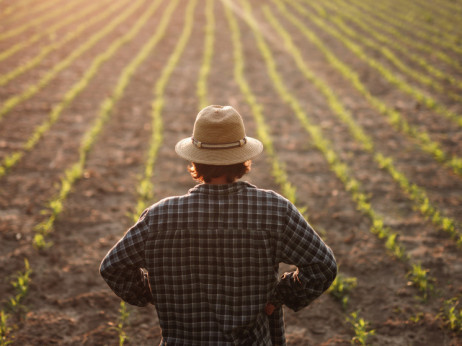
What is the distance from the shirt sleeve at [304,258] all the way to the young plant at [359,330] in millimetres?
1507

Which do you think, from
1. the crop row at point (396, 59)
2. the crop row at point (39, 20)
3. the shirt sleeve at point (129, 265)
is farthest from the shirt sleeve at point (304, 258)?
the crop row at point (39, 20)

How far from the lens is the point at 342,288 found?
153 inches

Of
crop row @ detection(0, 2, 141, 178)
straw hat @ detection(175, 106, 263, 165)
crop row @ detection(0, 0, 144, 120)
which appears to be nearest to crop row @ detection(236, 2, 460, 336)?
straw hat @ detection(175, 106, 263, 165)

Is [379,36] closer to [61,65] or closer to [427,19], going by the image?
[427,19]

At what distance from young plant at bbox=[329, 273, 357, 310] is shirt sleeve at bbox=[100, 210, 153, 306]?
219 cm

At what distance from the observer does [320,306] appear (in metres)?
3.76

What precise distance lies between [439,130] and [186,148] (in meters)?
6.73

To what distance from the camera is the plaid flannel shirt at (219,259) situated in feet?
6.21

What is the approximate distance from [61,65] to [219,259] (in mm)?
10606

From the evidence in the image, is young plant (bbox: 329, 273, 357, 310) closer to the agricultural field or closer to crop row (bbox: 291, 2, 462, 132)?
the agricultural field

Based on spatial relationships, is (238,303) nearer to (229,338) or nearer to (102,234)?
(229,338)

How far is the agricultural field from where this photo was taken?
367cm

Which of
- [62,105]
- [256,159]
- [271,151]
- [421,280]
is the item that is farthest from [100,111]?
[421,280]

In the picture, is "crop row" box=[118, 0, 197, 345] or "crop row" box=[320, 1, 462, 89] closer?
"crop row" box=[118, 0, 197, 345]
